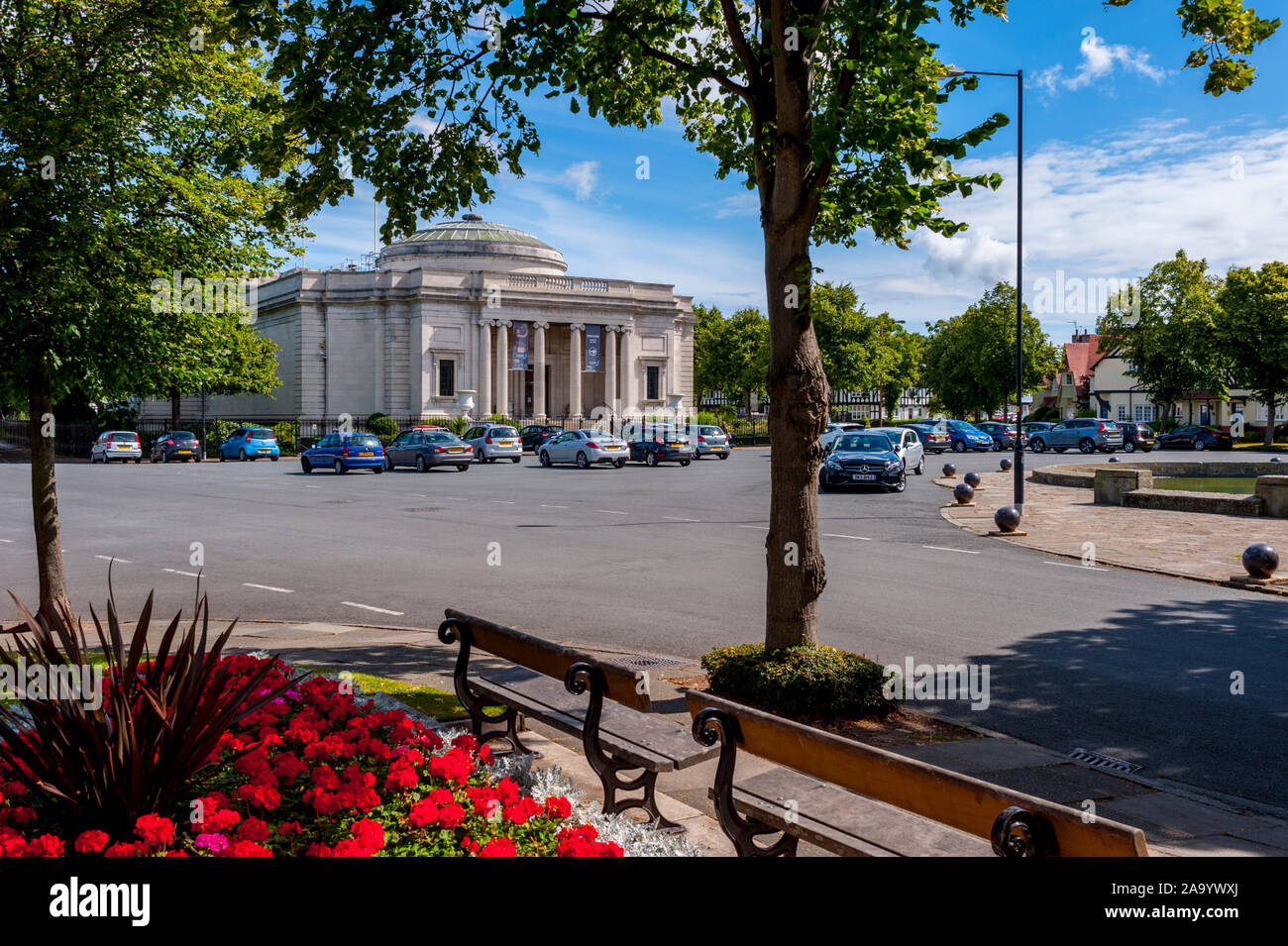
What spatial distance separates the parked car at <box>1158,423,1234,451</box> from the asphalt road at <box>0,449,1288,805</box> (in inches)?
1710

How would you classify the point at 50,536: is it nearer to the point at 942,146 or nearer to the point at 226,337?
the point at 226,337

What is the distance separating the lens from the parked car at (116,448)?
4869cm

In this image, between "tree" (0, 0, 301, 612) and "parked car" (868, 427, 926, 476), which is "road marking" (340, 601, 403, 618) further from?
"parked car" (868, 427, 926, 476)

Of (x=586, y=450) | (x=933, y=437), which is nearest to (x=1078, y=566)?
(x=586, y=450)

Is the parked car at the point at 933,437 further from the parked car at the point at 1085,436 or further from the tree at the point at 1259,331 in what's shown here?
the tree at the point at 1259,331

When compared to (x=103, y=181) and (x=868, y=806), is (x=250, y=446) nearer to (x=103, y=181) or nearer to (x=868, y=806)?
(x=103, y=181)

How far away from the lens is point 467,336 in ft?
224

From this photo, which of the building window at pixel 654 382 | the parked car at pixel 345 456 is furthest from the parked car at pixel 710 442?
the building window at pixel 654 382

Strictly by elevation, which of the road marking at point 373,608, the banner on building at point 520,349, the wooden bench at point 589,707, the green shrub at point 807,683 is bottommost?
the road marking at point 373,608

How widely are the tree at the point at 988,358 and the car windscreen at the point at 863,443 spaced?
53.4 m

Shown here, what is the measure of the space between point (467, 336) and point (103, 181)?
60.7 meters

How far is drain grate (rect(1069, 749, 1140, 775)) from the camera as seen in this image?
243 inches
